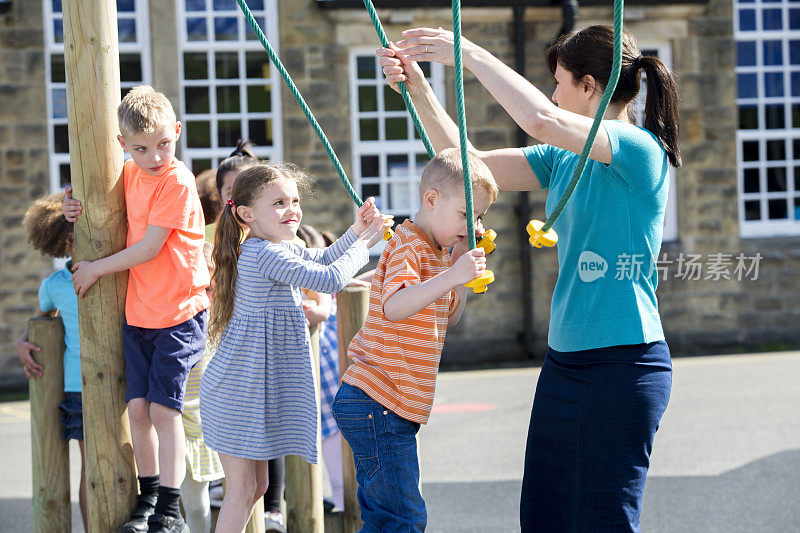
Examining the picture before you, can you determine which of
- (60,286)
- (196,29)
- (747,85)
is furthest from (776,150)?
(60,286)

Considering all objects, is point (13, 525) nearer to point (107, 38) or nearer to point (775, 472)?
point (107, 38)

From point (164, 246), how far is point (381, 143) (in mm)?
8401

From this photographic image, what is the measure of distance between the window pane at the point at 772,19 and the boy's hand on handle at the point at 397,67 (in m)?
10.8

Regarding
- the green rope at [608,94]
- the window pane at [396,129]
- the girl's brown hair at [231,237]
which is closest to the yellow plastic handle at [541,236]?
the green rope at [608,94]

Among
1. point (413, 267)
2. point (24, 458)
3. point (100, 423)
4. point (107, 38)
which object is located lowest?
point (24, 458)

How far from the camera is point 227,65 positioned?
11406 millimetres

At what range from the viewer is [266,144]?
37.7 ft

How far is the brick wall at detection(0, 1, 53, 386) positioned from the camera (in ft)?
34.7

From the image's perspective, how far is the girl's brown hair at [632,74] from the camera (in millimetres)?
2803

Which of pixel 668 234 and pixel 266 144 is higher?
pixel 266 144

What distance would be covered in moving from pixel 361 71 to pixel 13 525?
751 centimetres

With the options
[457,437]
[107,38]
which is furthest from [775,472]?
[107,38]

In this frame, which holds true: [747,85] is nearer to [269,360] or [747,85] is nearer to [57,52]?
[57,52]

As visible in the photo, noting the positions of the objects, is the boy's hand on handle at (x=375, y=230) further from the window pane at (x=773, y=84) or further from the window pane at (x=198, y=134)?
the window pane at (x=773, y=84)
